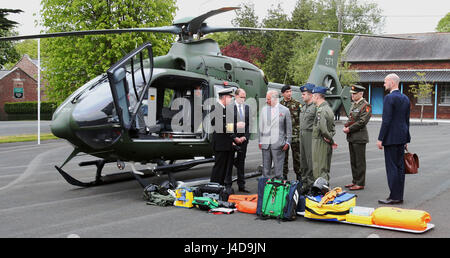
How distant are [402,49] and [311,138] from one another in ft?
122

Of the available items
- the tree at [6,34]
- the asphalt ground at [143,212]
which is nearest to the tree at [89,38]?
the tree at [6,34]

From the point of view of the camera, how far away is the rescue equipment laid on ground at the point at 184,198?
6.92m

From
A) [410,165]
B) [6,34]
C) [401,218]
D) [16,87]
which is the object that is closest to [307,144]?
[410,165]

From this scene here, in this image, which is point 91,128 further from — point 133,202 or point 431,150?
point 431,150

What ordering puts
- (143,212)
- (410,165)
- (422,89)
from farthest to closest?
(422,89)
(410,165)
(143,212)

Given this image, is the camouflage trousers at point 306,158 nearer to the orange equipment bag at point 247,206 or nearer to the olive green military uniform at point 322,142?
the olive green military uniform at point 322,142

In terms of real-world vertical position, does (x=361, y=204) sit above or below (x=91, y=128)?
below

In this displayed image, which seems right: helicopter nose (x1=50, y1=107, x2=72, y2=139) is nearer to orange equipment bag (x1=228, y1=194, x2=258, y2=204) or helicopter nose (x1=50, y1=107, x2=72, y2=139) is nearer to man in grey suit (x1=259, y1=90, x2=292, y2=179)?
orange equipment bag (x1=228, y1=194, x2=258, y2=204)

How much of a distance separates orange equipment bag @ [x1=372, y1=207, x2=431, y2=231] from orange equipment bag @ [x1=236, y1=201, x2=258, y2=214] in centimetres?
174

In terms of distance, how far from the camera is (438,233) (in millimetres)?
5305

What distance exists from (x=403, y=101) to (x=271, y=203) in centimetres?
283

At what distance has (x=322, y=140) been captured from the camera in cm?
761

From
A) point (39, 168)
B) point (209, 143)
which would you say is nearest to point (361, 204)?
point (209, 143)

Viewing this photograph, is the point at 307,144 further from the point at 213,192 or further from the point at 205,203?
the point at 205,203
